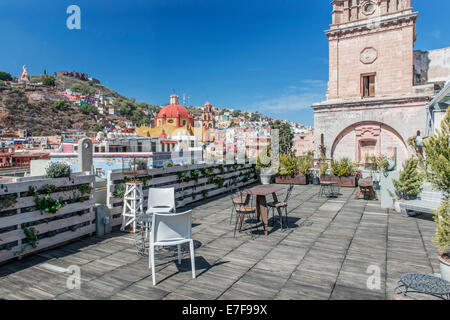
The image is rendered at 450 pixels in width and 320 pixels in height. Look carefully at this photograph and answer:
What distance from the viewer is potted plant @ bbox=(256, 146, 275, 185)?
43.0 feet

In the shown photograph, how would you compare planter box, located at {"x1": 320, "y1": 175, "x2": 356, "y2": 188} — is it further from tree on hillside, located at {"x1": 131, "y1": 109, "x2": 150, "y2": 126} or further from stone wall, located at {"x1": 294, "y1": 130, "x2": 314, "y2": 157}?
tree on hillside, located at {"x1": 131, "y1": 109, "x2": 150, "y2": 126}

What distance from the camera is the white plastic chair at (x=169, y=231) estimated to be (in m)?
3.48

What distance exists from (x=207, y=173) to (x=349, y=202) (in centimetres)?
445

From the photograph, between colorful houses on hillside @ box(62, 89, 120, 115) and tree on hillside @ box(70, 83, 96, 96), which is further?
tree on hillside @ box(70, 83, 96, 96)

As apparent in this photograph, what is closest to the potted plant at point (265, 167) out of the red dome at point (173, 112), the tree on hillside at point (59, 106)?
the red dome at point (173, 112)

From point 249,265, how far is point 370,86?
15392 mm

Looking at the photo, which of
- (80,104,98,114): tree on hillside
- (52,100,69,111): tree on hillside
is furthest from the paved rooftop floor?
(80,104,98,114): tree on hillside

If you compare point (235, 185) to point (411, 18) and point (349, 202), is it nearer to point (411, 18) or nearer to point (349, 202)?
point (349, 202)

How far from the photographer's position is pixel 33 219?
4375mm

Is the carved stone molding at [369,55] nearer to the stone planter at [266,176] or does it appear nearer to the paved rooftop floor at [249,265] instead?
the stone planter at [266,176]

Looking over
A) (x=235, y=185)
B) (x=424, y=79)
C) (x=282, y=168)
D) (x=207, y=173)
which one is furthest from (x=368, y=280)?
(x=424, y=79)

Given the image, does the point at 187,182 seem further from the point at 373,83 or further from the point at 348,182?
the point at 373,83

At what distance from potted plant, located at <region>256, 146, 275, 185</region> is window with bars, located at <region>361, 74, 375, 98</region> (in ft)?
23.7
